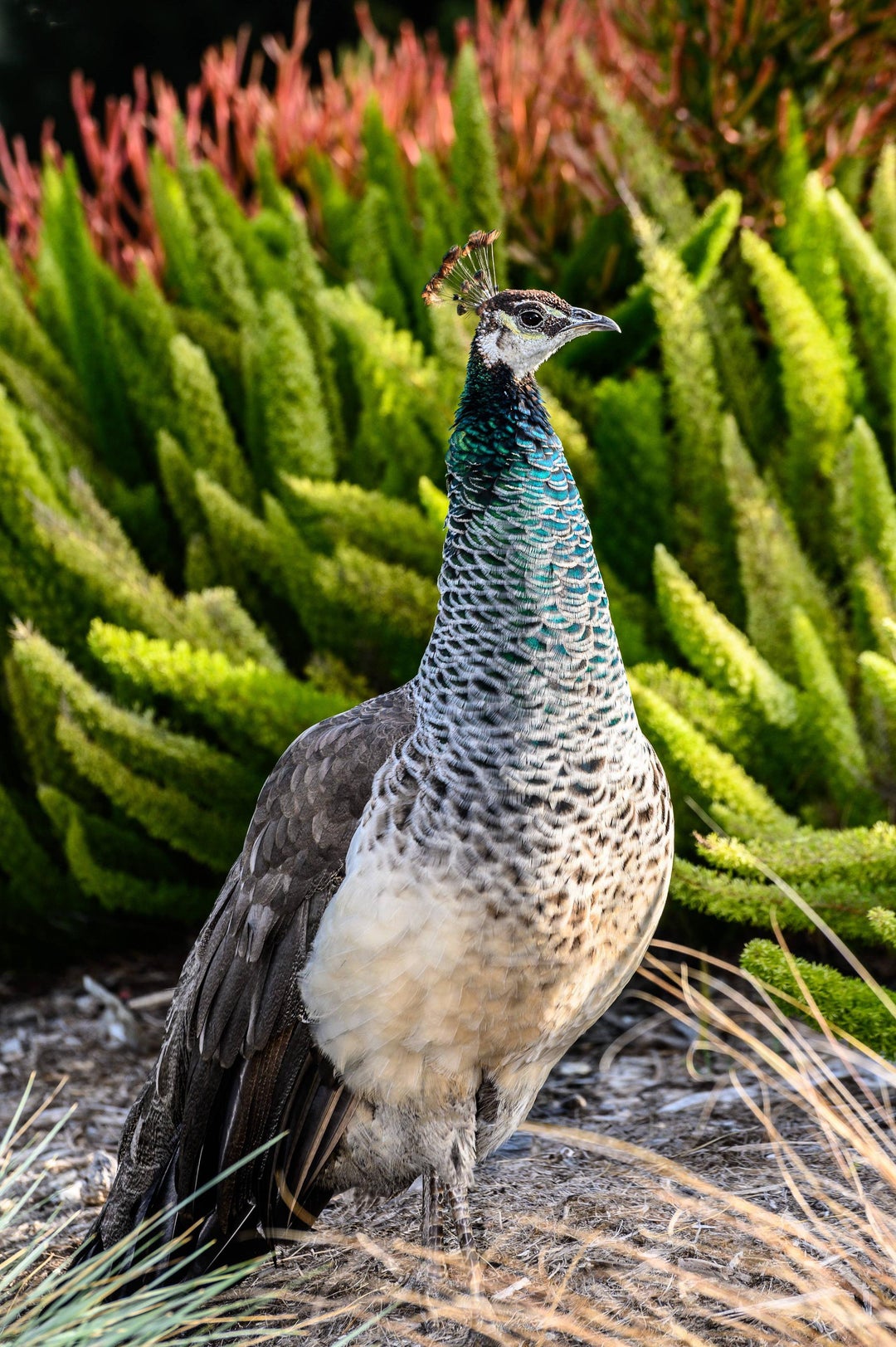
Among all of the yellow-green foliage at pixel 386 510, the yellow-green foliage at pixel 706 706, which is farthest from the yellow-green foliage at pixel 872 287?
the yellow-green foliage at pixel 706 706

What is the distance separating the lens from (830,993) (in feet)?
6.87

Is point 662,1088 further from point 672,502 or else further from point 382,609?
point 672,502

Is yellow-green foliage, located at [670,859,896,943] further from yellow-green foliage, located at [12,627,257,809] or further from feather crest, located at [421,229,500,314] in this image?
yellow-green foliage, located at [12,627,257,809]

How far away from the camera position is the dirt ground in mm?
1861

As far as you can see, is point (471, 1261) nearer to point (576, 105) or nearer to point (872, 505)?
point (872, 505)

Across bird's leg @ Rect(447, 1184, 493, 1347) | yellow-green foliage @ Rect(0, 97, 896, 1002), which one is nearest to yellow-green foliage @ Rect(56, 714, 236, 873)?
yellow-green foliage @ Rect(0, 97, 896, 1002)

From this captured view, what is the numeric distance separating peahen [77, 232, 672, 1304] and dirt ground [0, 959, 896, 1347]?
0.13 meters

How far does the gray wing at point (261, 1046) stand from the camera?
6.29 feet

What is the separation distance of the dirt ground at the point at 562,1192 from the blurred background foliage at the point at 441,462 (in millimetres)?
305

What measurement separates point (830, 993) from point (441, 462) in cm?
164

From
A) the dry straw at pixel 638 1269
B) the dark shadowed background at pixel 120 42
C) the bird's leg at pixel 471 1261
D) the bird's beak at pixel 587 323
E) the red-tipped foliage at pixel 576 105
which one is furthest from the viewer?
the dark shadowed background at pixel 120 42

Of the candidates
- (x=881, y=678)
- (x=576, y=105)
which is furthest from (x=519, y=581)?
(x=576, y=105)

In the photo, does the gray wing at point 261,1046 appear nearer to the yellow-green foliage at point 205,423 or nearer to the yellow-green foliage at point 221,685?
the yellow-green foliage at point 221,685

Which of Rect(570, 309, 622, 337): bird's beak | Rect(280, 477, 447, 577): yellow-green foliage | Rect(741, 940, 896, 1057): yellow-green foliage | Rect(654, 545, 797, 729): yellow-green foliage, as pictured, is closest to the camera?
Rect(570, 309, 622, 337): bird's beak
